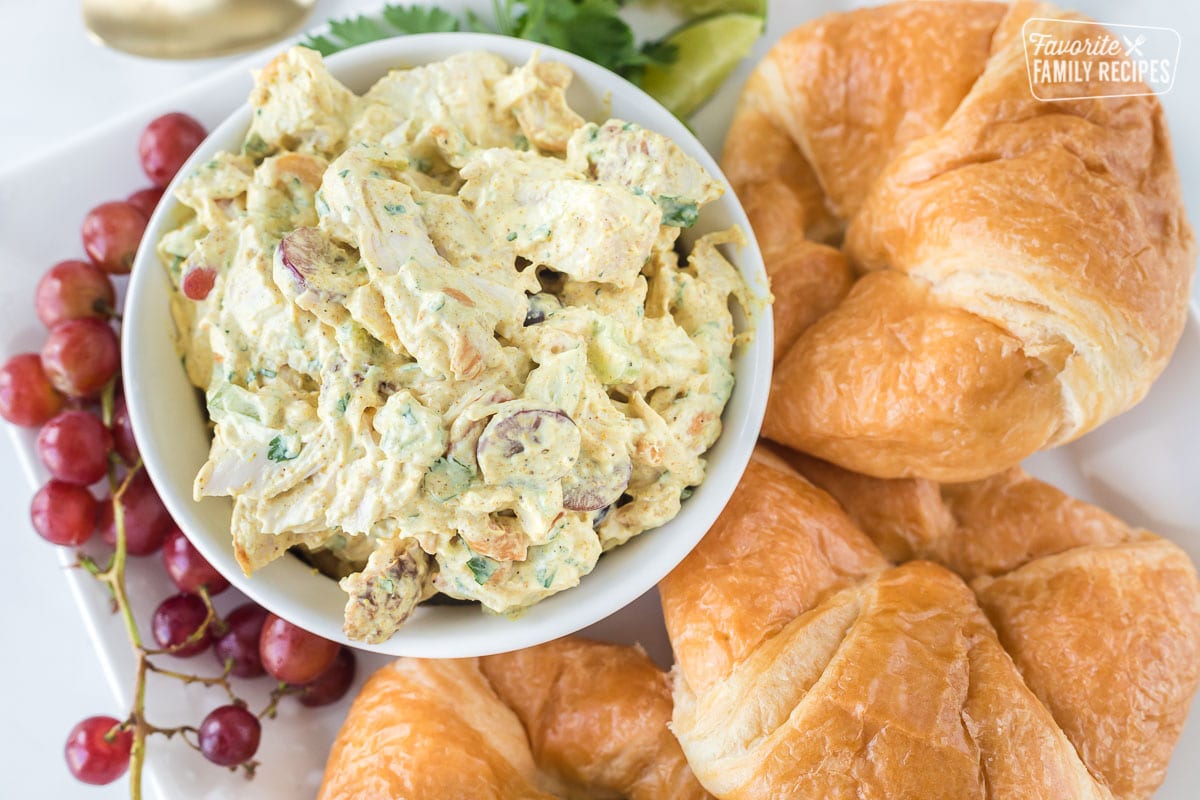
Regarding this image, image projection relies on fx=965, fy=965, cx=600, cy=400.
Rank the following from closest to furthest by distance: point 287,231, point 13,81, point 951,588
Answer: point 287,231 < point 951,588 < point 13,81

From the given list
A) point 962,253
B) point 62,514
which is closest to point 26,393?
point 62,514

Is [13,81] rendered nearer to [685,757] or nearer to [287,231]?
[287,231]

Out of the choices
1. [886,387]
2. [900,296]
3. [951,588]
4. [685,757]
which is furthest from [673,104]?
[685,757]

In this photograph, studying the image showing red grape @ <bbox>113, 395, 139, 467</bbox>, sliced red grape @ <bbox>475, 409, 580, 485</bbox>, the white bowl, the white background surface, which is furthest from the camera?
the white background surface

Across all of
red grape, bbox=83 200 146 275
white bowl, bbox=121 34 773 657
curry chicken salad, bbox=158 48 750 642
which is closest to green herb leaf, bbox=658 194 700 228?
curry chicken salad, bbox=158 48 750 642

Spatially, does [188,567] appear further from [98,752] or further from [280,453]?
[280,453]

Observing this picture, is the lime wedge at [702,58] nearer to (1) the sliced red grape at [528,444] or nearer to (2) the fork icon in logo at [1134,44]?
(2) the fork icon in logo at [1134,44]

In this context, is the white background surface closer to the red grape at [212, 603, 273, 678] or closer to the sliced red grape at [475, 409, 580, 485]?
the red grape at [212, 603, 273, 678]

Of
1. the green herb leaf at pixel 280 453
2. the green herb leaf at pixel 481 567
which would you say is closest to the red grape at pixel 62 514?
the green herb leaf at pixel 280 453
